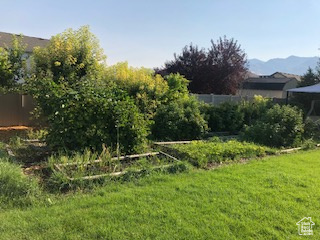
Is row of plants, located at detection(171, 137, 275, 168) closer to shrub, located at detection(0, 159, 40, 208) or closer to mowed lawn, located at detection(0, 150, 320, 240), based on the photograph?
mowed lawn, located at detection(0, 150, 320, 240)

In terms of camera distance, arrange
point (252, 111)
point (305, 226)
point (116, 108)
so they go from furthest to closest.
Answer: point (252, 111) < point (116, 108) < point (305, 226)

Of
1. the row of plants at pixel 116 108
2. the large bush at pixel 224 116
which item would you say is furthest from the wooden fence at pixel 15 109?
the large bush at pixel 224 116

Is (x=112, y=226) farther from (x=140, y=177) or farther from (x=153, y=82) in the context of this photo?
(x=153, y=82)

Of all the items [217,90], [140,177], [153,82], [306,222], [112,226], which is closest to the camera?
[112,226]

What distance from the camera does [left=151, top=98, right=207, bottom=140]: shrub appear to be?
8258 millimetres

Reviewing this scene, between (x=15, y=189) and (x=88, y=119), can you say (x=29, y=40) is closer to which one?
(x=88, y=119)

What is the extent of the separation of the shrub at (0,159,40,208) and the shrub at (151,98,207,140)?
474 cm

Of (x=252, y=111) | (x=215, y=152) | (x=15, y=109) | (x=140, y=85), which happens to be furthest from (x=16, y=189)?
(x=252, y=111)

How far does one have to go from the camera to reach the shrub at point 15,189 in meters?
3.56

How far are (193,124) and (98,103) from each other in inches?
143

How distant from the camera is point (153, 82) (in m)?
9.82

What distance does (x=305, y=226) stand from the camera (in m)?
3.22

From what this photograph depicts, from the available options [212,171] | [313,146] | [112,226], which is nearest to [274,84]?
[313,146]

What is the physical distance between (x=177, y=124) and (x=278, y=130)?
2.92m
